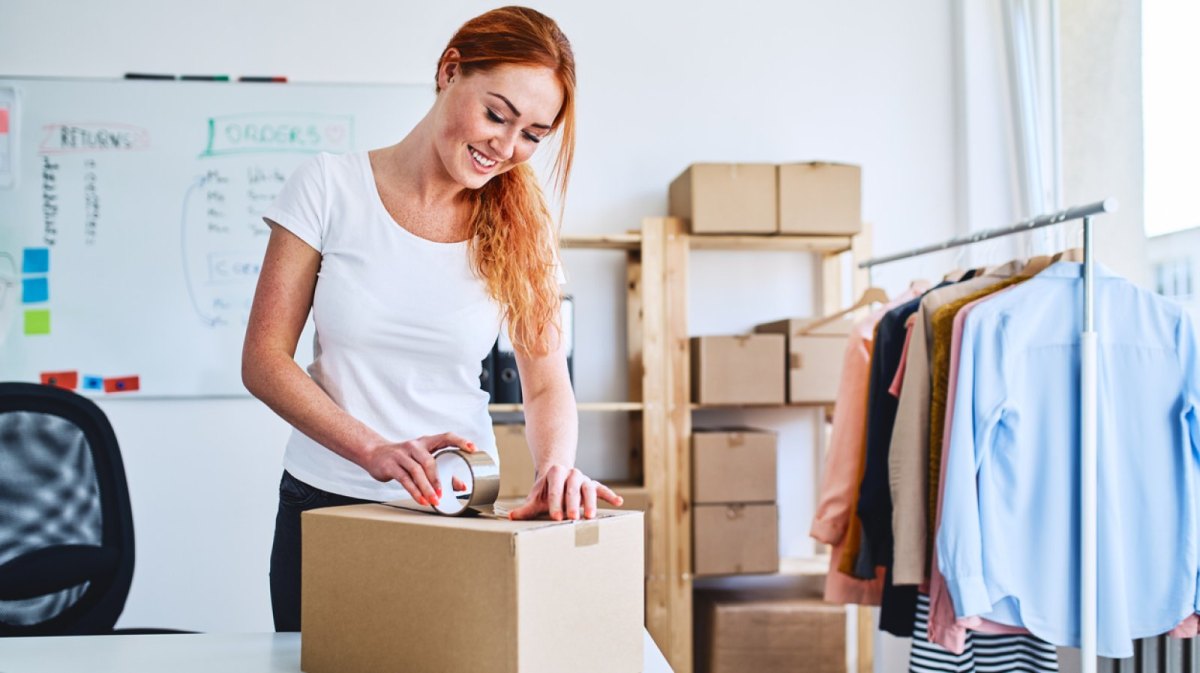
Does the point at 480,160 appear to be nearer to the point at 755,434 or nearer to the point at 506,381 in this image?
the point at 506,381

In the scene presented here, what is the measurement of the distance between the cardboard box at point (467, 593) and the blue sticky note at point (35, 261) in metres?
2.34

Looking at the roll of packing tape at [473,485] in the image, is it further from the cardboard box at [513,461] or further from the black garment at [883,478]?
the cardboard box at [513,461]

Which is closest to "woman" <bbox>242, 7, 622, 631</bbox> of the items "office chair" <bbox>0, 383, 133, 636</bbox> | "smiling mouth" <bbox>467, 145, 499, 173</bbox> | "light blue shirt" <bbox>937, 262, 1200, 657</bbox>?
"smiling mouth" <bbox>467, 145, 499, 173</bbox>

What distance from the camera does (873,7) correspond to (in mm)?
3215

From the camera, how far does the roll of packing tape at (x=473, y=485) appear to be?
95 centimetres

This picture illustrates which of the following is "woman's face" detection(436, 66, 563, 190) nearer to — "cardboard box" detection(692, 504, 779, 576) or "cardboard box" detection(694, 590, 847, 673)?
"cardboard box" detection(692, 504, 779, 576)

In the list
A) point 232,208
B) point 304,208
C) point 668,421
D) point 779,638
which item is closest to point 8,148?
point 232,208

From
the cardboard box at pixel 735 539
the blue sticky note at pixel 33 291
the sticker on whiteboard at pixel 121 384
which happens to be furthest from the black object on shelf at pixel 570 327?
the blue sticky note at pixel 33 291

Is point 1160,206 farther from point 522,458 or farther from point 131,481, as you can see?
point 131,481

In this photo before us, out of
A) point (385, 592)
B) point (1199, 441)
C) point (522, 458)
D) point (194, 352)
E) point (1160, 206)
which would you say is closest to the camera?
point (385, 592)

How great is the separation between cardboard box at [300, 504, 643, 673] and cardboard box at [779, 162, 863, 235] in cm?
193

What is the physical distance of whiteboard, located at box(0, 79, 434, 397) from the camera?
9.36 feet

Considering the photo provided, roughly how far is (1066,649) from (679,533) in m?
1.02

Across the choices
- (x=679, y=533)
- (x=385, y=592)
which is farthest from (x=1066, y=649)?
(x=385, y=592)
